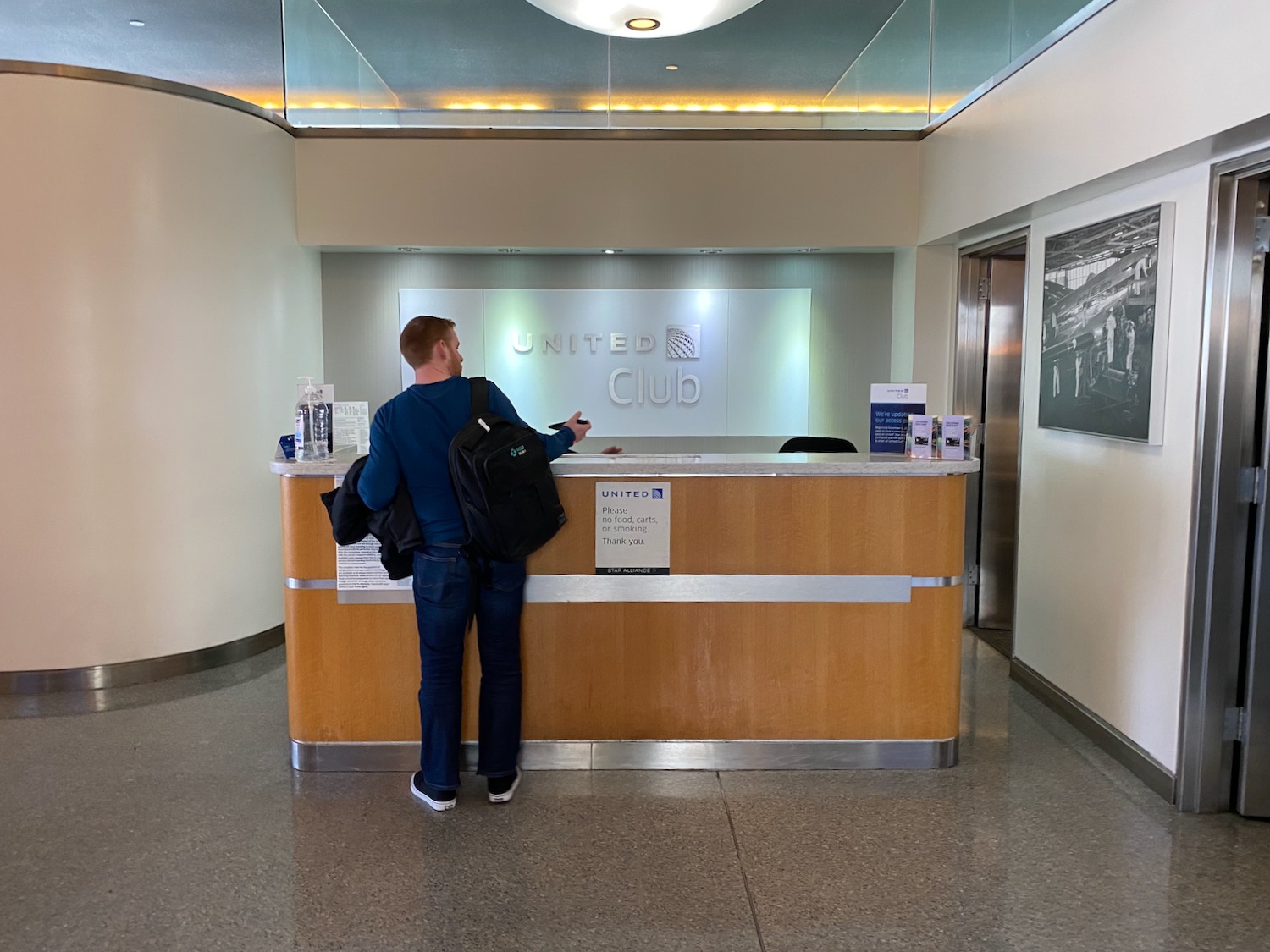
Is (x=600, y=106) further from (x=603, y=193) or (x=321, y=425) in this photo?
(x=321, y=425)

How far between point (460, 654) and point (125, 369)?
108 inches

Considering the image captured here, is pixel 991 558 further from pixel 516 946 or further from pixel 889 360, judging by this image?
pixel 516 946

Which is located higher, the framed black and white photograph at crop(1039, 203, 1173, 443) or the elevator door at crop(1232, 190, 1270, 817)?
the framed black and white photograph at crop(1039, 203, 1173, 443)

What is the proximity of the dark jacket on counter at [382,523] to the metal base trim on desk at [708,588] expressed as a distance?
0.97 ft

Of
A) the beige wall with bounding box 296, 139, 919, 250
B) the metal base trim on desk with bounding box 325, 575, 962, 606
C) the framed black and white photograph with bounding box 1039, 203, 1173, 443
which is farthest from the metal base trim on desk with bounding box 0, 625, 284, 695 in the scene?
the framed black and white photograph with bounding box 1039, 203, 1173, 443

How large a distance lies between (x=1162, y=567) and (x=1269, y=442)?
0.64 meters

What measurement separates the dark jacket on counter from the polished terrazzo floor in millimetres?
972

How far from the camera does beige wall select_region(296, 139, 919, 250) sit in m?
5.77

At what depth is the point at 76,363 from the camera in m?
4.68

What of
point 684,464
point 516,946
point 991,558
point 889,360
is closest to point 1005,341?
point 889,360

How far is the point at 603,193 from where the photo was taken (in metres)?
5.84

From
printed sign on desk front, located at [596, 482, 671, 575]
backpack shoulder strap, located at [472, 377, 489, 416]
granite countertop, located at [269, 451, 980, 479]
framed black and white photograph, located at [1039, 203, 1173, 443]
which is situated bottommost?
printed sign on desk front, located at [596, 482, 671, 575]

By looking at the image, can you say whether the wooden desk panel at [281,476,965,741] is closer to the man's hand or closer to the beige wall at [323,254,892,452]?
the man's hand

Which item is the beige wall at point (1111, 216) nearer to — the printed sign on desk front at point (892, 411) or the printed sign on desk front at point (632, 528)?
the printed sign on desk front at point (892, 411)
